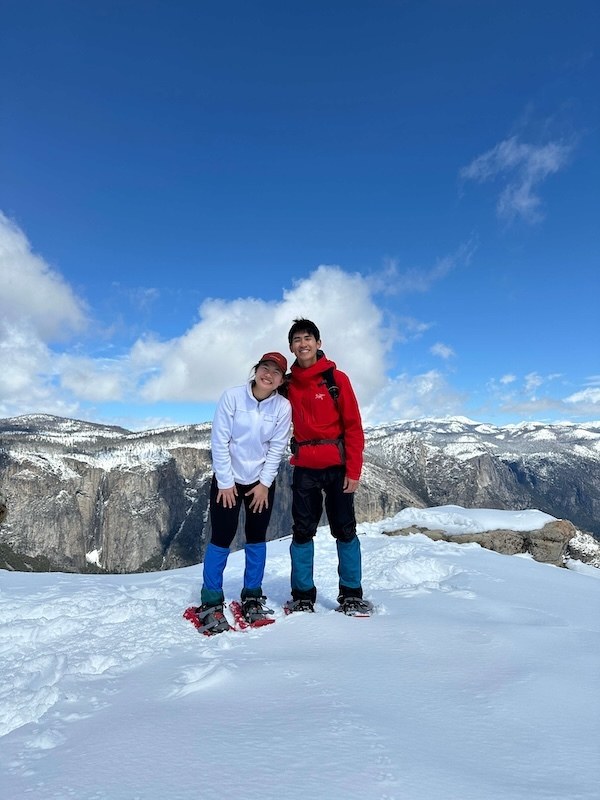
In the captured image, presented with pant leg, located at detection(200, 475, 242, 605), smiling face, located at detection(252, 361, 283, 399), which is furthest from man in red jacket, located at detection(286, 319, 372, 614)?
pant leg, located at detection(200, 475, 242, 605)

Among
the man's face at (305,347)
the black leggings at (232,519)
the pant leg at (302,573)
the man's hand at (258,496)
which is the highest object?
the man's face at (305,347)

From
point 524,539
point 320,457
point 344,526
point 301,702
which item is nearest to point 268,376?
point 320,457

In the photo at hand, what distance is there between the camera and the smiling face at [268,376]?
203 inches

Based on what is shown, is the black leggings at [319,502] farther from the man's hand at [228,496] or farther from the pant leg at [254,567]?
the man's hand at [228,496]

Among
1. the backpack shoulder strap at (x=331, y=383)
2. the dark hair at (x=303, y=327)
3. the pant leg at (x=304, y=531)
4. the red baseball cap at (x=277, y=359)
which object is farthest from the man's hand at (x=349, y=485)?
the dark hair at (x=303, y=327)

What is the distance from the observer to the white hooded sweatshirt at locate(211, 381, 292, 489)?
17.1 ft

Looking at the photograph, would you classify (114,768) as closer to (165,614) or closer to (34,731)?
(34,731)

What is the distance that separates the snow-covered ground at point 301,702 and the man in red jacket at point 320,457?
0.58 m

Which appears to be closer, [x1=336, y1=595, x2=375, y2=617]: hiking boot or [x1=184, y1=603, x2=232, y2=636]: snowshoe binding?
[x1=184, y1=603, x2=232, y2=636]: snowshoe binding

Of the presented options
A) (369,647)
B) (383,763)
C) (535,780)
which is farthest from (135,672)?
(535,780)

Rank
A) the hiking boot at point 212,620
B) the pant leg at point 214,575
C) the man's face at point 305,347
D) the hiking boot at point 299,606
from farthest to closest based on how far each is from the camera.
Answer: the man's face at point 305,347 < the hiking boot at point 299,606 < the pant leg at point 214,575 < the hiking boot at point 212,620

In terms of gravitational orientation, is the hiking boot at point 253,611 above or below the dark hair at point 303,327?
below

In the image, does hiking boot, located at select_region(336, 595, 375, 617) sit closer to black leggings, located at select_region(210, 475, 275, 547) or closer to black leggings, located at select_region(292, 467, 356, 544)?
black leggings, located at select_region(292, 467, 356, 544)

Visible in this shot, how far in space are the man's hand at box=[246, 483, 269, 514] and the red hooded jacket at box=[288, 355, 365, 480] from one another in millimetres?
597
